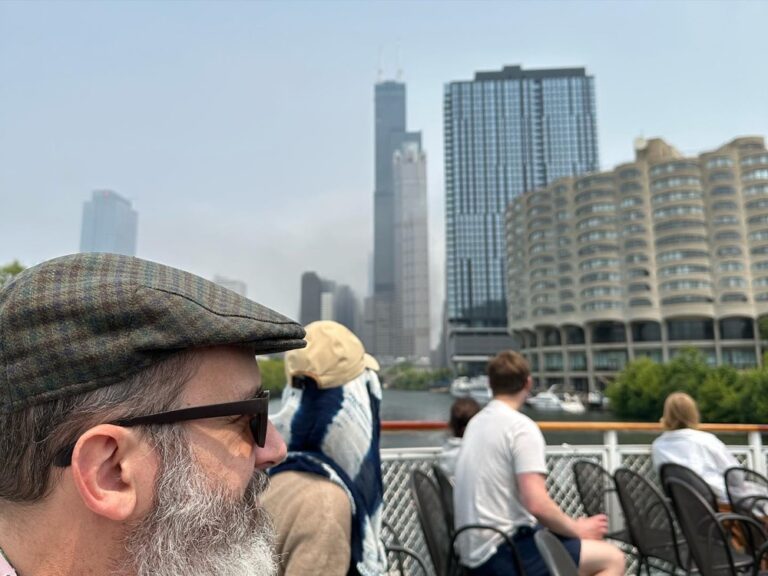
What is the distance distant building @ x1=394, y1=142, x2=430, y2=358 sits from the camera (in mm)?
123438

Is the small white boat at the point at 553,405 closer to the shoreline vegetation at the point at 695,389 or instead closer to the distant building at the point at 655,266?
the shoreline vegetation at the point at 695,389

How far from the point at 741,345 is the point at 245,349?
213 ft

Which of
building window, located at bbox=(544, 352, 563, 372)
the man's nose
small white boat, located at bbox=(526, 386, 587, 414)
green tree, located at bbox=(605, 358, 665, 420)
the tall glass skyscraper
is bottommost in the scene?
small white boat, located at bbox=(526, 386, 587, 414)

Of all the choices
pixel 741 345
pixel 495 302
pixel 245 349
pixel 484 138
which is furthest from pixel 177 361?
pixel 484 138

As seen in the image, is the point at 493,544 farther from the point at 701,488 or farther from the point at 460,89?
the point at 460,89

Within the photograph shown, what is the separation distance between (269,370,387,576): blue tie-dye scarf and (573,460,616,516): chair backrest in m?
2.23

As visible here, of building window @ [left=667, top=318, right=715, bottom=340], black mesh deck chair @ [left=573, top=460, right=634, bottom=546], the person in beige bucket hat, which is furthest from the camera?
building window @ [left=667, top=318, right=715, bottom=340]

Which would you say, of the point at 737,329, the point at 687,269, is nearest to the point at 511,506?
the point at 737,329

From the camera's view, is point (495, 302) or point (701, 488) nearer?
point (701, 488)

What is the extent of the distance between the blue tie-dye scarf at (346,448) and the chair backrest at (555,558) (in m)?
0.49

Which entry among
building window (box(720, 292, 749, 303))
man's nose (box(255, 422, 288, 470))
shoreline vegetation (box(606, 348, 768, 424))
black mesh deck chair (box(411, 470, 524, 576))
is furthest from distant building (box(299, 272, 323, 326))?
man's nose (box(255, 422, 288, 470))

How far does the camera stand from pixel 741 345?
2106 inches

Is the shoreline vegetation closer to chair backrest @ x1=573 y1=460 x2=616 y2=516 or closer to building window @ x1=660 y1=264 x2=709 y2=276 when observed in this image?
building window @ x1=660 y1=264 x2=709 y2=276

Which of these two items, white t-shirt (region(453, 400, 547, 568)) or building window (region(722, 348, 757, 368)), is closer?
white t-shirt (region(453, 400, 547, 568))
